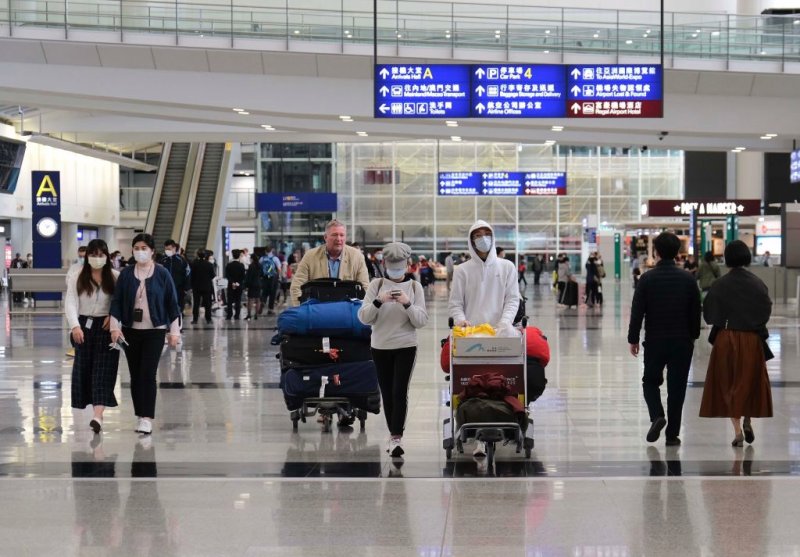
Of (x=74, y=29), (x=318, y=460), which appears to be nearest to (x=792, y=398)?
(x=318, y=460)

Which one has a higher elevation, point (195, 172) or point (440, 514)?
point (195, 172)

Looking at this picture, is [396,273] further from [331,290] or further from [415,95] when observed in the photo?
[415,95]

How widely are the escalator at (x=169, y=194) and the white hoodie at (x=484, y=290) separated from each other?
35953mm

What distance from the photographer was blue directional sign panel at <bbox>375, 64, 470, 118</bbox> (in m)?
21.4

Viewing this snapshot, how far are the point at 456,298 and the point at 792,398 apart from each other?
487 cm

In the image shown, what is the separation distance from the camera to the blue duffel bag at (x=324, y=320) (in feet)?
31.7

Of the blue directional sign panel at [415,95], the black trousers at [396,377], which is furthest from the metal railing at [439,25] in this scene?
the black trousers at [396,377]

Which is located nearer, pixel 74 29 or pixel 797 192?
pixel 74 29

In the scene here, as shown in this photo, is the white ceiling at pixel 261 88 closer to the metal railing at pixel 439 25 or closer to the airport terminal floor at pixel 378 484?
the metal railing at pixel 439 25

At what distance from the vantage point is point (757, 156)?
161ft

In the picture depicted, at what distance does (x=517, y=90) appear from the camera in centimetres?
2166

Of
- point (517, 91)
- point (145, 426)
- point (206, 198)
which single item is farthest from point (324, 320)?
point (206, 198)

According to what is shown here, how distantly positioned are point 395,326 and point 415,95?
1349 centimetres

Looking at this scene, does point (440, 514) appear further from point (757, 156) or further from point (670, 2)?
point (757, 156)
